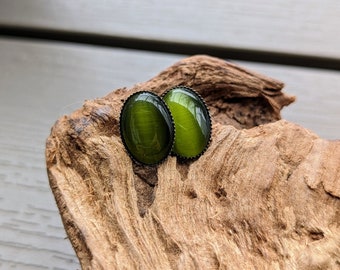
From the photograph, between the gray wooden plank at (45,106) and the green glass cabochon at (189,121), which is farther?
the gray wooden plank at (45,106)

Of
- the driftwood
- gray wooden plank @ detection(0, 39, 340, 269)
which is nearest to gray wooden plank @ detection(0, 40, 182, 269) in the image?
gray wooden plank @ detection(0, 39, 340, 269)

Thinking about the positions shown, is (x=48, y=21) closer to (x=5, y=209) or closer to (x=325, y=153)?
(x=5, y=209)

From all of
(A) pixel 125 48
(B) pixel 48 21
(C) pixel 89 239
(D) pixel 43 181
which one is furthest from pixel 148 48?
(C) pixel 89 239

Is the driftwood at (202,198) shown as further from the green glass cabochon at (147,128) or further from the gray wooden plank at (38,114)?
the gray wooden plank at (38,114)

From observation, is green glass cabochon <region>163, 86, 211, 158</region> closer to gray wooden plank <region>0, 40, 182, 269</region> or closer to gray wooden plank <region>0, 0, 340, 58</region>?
gray wooden plank <region>0, 40, 182, 269</region>

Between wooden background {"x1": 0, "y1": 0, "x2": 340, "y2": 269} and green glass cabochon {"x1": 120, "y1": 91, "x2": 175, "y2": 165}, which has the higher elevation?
green glass cabochon {"x1": 120, "y1": 91, "x2": 175, "y2": 165}

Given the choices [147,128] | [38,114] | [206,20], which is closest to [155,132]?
[147,128]

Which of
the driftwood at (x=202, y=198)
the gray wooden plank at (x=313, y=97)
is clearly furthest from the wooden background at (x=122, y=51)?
the driftwood at (x=202, y=198)
